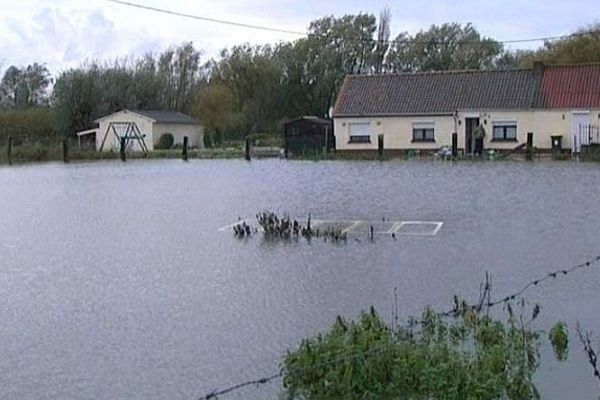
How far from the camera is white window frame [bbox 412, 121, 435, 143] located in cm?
3606

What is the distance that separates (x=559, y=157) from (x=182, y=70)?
3212 centimetres

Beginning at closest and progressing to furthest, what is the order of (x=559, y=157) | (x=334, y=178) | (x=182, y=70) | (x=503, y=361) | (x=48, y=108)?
(x=503, y=361) < (x=334, y=178) < (x=559, y=157) < (x=48, y=108) < (x=182, y=70)

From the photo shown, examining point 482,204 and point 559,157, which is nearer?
point 482,204

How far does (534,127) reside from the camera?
34375 mm

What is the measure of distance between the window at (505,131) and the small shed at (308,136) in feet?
21.7

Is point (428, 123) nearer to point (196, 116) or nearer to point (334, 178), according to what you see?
point (334, 178)

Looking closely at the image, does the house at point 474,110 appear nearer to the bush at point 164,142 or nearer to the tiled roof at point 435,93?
the tiled roof at point 435,93

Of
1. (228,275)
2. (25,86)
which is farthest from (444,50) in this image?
(228,275)

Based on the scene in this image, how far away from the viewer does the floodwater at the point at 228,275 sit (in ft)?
22.1

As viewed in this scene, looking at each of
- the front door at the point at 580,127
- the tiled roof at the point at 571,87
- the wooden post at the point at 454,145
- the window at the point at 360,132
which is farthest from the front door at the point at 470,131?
Result: the window at the point at 360,132

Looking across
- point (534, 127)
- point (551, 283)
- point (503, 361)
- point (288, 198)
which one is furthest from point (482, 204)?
point (534, 127)

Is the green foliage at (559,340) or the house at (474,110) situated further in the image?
the house at (474,110)

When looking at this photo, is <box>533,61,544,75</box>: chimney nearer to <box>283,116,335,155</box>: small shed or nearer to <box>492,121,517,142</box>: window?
<box>492,121,517,142</box>: window

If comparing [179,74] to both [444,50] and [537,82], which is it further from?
[537,82]
